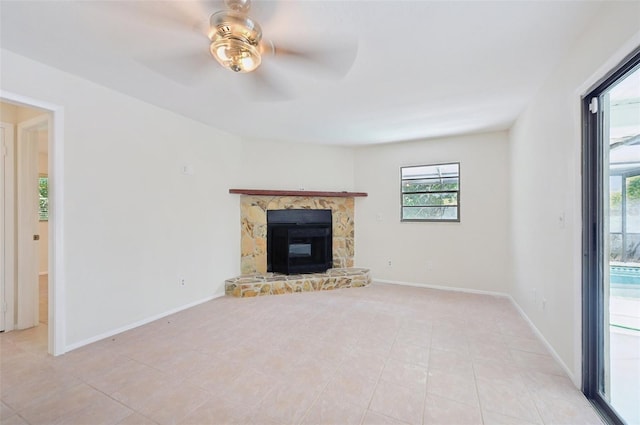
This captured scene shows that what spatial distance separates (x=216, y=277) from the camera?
394cm

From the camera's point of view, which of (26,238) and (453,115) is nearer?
(26,238)

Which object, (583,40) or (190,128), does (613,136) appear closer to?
(583,40)

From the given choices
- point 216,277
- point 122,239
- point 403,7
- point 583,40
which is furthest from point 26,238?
point 583,40

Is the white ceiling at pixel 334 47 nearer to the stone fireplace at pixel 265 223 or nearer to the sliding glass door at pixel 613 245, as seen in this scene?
the sliding glass door at pixel 613 245

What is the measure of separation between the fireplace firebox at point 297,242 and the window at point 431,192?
1.45 metres

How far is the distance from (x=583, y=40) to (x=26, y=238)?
5140mm

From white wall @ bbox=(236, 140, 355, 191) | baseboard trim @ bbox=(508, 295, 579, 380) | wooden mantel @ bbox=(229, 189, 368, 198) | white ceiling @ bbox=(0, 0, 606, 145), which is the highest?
white ceiling @ bbox=(0, 0, 606, 145)

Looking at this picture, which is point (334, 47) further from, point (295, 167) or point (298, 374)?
point (295, 167)

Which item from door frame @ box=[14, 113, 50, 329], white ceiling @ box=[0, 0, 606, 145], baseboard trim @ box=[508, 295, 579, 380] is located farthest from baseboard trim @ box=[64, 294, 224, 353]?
baseboard trim @ box=[508, 295, 579, 380]

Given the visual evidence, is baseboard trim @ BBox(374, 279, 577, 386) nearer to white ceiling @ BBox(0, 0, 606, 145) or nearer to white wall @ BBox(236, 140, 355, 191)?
white wall @ BBox(236, 140, 355, 191)

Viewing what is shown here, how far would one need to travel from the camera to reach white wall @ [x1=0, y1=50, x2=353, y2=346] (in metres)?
2.39

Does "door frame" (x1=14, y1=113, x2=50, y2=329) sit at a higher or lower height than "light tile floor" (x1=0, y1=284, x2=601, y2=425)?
higher

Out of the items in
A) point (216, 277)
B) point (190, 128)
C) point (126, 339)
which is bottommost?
point (126, 339)

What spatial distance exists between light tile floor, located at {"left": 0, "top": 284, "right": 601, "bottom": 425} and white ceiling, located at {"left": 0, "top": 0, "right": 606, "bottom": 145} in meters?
2.14
